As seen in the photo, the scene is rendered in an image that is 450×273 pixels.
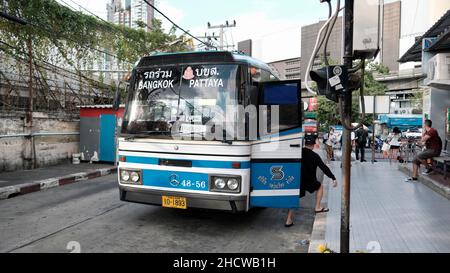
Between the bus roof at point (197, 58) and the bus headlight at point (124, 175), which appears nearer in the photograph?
the bus roof at point (197, 58)

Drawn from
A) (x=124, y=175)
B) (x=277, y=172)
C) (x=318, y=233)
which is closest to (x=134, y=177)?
(x=124, y=175)

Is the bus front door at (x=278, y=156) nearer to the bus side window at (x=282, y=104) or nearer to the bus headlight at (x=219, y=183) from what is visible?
the bus side window at (x=282, y=104)

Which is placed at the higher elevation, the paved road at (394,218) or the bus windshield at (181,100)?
the bus windshield at (181,100)

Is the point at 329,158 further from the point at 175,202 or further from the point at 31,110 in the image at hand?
the point at 175,202

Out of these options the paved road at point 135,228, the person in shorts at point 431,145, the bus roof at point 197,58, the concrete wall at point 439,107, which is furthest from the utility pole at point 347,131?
the concrete wall at point 439,107

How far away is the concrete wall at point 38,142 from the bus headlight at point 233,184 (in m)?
7.96

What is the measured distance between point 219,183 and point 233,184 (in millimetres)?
204

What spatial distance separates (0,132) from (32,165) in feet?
4.89

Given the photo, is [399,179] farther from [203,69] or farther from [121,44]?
[121,44]

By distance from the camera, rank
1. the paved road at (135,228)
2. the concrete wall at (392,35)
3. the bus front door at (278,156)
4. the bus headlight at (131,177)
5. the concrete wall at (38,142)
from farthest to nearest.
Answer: the concrete wall at (392,35) < the concrete wall at (38,142) < the bus headlight at (131,177) < the bus front door at (278,156) < the paved road at (135,228)

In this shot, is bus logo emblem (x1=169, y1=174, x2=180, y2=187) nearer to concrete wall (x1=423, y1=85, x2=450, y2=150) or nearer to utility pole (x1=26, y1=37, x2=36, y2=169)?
utility pole (x1=26, y1=37, x2=36, y2=169)

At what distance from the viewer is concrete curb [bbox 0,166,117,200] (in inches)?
329

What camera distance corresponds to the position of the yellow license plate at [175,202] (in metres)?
5.58

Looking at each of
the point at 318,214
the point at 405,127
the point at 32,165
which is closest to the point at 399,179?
the point at 318,214
